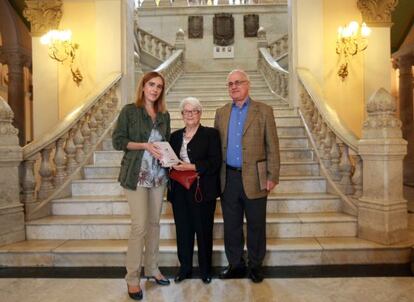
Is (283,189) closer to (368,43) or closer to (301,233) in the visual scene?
(301,233)

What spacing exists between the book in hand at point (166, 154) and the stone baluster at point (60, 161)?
2158 millimetres

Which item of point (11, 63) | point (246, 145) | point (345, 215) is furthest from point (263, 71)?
point (246, 145)

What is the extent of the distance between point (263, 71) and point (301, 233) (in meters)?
7.55

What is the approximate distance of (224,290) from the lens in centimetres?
270

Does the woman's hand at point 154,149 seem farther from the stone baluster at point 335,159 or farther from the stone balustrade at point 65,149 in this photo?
the stone baluster at point 335,159

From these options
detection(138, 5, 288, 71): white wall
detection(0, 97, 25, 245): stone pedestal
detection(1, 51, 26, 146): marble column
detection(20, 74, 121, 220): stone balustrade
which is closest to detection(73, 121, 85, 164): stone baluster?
detection(20, 74, 121, 220): stone balustrade

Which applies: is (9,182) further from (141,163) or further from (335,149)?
(335,149)

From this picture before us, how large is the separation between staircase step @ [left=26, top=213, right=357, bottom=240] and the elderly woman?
746 mm

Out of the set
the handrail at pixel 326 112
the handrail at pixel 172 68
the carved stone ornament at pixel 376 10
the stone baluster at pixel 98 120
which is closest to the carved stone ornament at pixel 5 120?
the stone baluster at pixel 98 120

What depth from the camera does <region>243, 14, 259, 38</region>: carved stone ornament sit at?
12.9 m

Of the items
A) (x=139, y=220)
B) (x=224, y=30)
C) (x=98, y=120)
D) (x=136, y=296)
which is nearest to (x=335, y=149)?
(x=139, y=220)

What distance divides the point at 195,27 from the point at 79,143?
380 inches

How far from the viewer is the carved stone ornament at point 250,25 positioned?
12898 millimetres

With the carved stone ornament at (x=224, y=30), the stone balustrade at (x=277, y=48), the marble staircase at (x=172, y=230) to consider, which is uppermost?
the carved stone ornament at (x=224, y=30)
